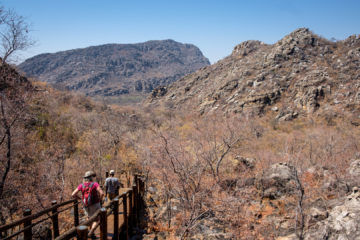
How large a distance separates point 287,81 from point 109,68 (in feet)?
431

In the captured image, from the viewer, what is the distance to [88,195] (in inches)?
243

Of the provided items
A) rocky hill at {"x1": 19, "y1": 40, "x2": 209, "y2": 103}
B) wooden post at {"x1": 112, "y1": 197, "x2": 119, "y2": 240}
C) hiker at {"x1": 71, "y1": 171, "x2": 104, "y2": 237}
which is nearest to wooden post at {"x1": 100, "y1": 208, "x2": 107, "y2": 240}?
wooden post at {"x1": 112, "y1": 197, "x2": 119, "y2": 240}

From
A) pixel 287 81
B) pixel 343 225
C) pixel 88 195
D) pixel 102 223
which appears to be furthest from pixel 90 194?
pixel 287 81

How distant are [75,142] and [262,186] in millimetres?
15390

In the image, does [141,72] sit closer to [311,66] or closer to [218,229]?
[311,66]

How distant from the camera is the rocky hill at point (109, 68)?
124 meters

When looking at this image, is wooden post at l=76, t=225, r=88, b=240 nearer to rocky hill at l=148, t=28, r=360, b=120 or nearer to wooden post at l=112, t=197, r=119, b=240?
wooden post at l=112, t=197, r=119, b=240

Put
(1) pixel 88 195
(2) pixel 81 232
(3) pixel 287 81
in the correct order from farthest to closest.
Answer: (3) pixel 287 81, (1) pixel 88 195, (2) pixel 81 232

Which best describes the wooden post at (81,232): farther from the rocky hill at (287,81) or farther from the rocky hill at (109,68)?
the rocky hill at (109,68)

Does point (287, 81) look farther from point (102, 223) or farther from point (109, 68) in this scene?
point (109, 68)

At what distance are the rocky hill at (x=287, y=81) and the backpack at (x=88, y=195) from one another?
3282 centimetres

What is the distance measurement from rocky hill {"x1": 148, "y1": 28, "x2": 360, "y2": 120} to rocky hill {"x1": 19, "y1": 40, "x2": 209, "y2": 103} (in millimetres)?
74419

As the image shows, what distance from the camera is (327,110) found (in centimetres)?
3166

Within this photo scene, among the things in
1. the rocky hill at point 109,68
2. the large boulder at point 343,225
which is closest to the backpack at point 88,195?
the large boulder at point 343,225
